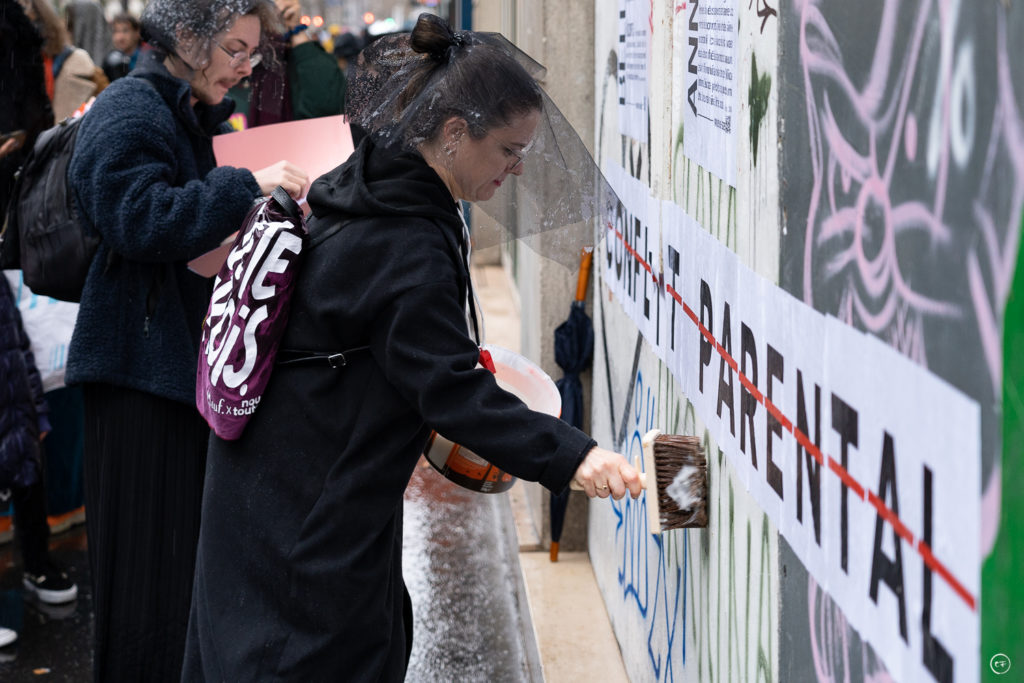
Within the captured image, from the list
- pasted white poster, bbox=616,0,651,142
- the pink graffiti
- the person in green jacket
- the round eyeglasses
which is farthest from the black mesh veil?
the person in green jacket

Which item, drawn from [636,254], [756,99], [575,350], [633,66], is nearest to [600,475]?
[756,99]

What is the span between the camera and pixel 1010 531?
1.16 metres

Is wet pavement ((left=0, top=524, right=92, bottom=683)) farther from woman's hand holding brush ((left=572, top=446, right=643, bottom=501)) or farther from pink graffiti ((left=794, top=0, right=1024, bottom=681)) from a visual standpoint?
pink graffiti ((left=794, top=0, right=1024, bottom=681))

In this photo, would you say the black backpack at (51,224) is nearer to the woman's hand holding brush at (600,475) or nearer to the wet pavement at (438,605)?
the wet pavement at (438,605)

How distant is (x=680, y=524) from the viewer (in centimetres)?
246

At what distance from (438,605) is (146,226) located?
2.14 m

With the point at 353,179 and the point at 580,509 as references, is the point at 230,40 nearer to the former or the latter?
the point at 353,179

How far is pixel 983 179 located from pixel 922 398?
261 mm

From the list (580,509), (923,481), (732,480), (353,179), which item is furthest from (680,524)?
(580,509)

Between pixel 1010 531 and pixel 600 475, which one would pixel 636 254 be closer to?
pixel 600 475

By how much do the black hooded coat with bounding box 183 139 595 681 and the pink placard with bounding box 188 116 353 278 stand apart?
132cm

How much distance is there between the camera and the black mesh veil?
2.31 metres

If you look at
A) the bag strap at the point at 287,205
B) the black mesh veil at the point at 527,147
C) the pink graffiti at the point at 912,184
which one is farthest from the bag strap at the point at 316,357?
the pink graffiti at the point at 912,184

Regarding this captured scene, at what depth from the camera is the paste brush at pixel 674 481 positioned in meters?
2.42
